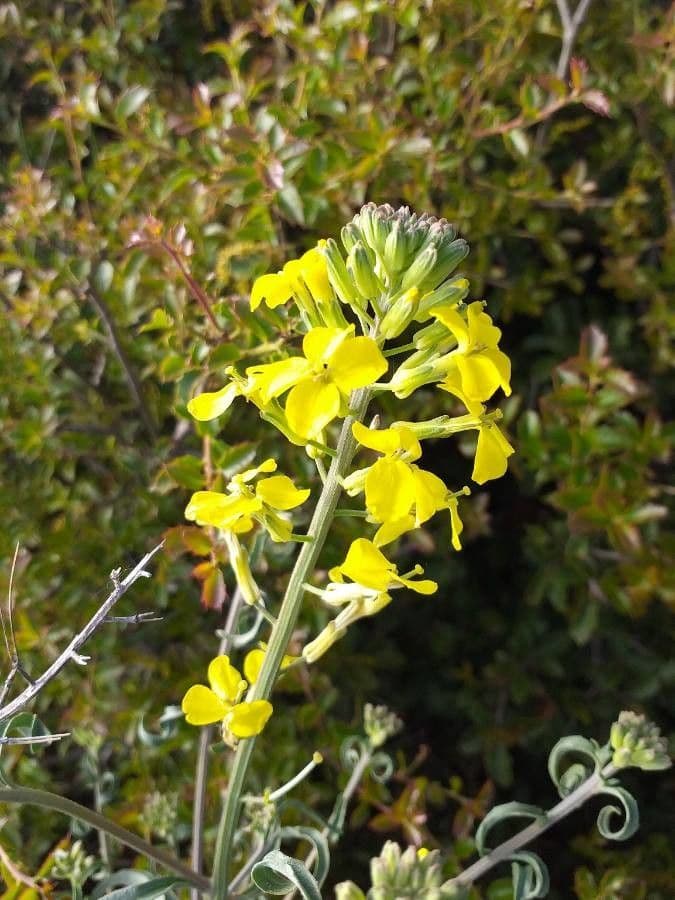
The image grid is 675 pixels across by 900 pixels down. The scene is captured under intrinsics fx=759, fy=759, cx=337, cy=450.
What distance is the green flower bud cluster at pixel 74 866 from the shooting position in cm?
110

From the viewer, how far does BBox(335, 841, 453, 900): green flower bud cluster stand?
696mm

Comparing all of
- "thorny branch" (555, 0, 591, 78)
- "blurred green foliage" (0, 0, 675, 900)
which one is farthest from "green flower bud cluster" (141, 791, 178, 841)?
"thorny branch" (555, 0, 591, 78)

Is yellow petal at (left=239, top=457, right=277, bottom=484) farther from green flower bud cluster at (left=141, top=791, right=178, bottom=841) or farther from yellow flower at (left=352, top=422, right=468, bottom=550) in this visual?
green flower bud cluster at (left=141, top=791, right=178, bottom=841)

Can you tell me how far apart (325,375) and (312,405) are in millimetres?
34

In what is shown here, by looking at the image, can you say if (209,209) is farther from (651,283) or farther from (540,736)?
(540,736)

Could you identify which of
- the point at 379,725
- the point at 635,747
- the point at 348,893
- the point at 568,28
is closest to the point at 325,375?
the point at 348,893

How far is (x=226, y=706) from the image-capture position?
94cm

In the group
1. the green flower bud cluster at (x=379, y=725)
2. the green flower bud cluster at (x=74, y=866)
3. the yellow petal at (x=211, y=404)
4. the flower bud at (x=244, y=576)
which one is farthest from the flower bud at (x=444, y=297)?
the green flower bud cluster at (x=74, y=866)

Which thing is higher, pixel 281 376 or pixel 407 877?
pixel 281 376

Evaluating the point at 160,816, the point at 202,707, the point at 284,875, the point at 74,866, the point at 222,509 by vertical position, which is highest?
the point at 222,509

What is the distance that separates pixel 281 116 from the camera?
4.64 ft

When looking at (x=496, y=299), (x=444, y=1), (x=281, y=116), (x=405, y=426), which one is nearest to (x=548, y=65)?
(x=444, y=1)

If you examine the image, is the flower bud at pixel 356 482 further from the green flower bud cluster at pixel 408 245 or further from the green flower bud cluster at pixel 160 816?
the green flower bud cluster at pixel 160 816

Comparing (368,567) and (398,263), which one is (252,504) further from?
(398,263)
